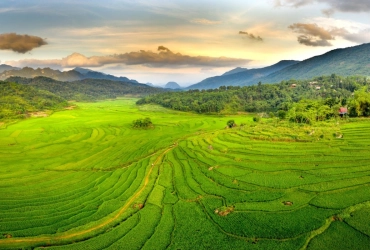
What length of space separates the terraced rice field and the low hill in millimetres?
A: 74873

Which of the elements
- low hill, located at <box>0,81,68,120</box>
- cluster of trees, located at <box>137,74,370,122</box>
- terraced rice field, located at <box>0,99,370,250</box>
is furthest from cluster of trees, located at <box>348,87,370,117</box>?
low hill, located at <box>0,81,68,120</box>

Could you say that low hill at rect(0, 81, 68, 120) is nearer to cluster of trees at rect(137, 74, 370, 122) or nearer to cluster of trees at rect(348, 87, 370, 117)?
cluster of trees at rect(137, 74, 370, 122)

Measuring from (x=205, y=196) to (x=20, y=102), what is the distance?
150 metres

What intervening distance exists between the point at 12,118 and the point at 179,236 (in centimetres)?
11266

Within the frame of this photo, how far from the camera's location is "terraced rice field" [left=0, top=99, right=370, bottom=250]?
20.6 metres

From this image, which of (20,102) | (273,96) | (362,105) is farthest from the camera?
(273,96)

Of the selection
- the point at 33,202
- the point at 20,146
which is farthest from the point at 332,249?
the point at 20,146

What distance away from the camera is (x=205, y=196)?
28.9 meters

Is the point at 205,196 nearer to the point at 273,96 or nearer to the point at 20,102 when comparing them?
the point at 273,96

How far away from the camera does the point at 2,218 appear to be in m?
27.3

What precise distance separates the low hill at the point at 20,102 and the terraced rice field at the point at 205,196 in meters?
74.9

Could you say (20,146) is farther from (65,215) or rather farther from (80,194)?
(65,215)

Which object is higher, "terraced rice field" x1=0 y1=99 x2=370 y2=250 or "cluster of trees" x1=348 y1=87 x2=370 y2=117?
"cluster of trees" x1=348 y1=87 x2=370 y2=117

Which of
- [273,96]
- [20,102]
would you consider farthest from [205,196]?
[20,102]
